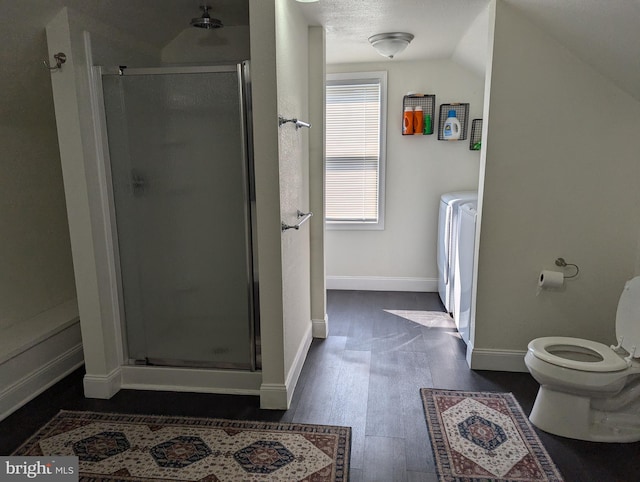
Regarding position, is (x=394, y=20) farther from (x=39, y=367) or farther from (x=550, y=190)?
(x=39, y=367)

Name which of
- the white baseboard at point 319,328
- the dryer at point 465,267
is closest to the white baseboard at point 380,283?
the dryer at point 465,267

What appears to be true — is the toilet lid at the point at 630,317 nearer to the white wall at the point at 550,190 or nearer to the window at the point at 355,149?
the white wall at the point at 550,190

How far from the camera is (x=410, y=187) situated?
411 cm

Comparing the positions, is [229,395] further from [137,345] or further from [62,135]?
[62,135]

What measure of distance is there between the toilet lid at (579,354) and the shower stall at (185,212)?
1440 mm

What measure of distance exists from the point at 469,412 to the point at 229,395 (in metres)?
1.26

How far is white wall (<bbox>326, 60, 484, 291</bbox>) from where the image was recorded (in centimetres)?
388

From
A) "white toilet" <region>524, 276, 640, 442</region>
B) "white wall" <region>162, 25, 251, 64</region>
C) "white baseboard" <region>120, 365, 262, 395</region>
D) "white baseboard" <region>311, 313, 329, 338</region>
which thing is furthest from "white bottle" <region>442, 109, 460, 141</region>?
"white baseboard" <region>120, 365, 262, 395</region>

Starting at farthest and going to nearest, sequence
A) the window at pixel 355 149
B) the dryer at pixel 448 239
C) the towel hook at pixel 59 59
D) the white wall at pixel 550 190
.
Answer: the window at pixel 355 149
the dryer at pixel 448 239
the white wall at pixel 550 190
the towel hook at pixel 59 59

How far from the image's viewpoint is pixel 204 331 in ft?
8.18

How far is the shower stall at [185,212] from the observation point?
7.41 ft

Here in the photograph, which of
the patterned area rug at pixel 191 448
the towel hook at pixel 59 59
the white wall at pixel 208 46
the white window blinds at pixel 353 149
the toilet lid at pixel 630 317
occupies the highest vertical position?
the white wall at pixel 208 46

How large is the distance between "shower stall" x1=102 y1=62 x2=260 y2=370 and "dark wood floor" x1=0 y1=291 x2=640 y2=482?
0.29 metres

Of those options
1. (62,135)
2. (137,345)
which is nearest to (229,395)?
(137,345)
